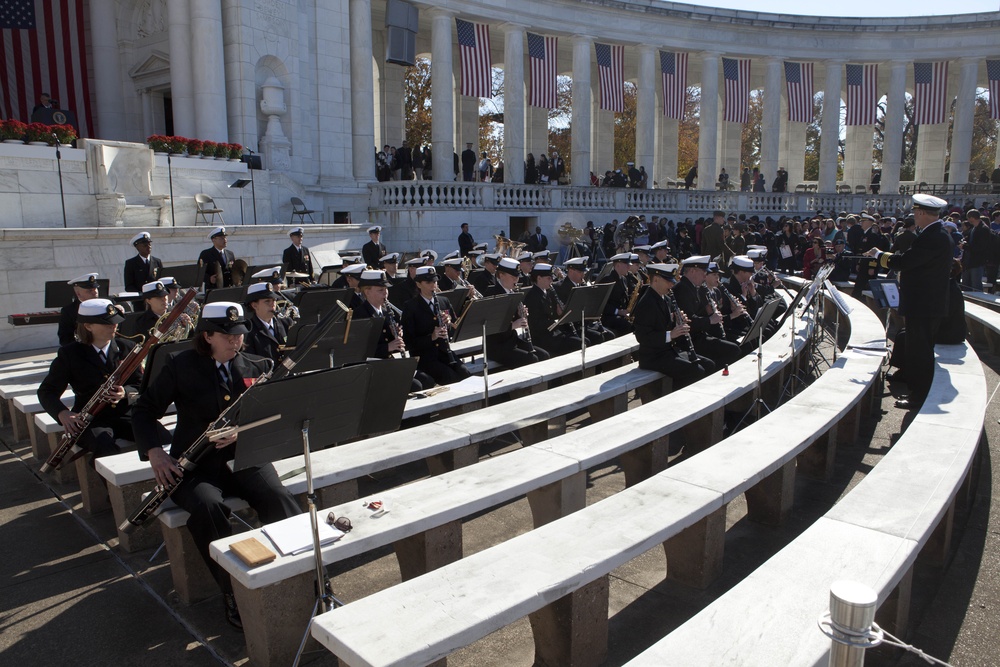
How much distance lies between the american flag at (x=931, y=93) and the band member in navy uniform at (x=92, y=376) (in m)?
44.5

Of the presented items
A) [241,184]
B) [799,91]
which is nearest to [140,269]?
[241,184]

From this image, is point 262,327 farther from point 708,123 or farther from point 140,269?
point 708,123

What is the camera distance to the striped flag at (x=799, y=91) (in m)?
40.7

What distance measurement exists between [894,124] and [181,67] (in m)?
38.6

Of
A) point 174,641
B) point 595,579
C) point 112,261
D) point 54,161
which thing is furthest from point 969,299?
point 54,161

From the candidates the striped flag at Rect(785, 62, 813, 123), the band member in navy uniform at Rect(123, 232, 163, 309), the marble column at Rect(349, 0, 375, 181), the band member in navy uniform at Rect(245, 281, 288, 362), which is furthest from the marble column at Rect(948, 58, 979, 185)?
the band member in navy uniform at Rect(245, 281, 288, 362)

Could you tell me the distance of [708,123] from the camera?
1559 inches

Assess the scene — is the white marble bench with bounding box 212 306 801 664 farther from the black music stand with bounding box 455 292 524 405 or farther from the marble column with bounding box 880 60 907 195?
the marble column with bounding box 880 60 907 195

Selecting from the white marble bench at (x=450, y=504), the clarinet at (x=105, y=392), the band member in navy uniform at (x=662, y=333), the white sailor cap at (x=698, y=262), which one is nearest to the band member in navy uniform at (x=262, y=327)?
the clarinet at (x=105, y=392)

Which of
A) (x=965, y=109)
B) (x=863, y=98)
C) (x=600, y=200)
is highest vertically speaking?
(x=863, y=98)

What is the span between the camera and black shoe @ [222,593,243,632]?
473 cm

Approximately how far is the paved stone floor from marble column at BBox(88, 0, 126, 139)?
2584 cm

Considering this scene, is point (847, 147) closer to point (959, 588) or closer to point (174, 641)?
point (959, 588)

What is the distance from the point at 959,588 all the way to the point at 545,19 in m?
34.9
